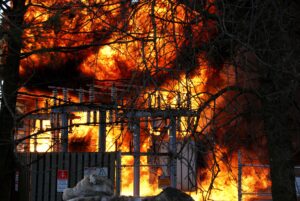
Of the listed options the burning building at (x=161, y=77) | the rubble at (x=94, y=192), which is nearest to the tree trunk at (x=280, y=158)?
the burning building at (x=161, y=77)

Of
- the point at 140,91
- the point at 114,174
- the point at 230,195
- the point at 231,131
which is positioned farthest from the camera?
the point at 230,195

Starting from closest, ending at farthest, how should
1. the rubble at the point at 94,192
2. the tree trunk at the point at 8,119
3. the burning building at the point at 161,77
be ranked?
the burning building at the point at 161,77 < the rubble at the point at 94,192 < the tree trunk at the point at 8,119

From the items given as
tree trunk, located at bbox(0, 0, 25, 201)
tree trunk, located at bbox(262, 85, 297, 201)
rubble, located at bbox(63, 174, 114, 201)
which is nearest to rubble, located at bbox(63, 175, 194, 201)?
rubble, located at bbox(63, 174, 114, 201)

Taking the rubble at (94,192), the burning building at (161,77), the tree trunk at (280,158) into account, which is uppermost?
the burning building at (161,77)

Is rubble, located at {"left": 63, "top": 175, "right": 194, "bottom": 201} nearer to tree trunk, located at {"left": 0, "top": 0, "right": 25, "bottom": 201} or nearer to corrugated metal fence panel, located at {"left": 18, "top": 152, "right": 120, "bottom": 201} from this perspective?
tree trunk, located at {"left": 0, "top": 0, "right": 25, "bottom": 201}

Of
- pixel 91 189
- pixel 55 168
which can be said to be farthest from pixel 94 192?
pixel 55 168

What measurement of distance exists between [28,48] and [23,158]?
533 centimetres

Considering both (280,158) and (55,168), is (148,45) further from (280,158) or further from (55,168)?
(55,168)

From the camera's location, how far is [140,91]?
5.07 meters

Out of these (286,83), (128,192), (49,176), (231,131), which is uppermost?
(286,83)

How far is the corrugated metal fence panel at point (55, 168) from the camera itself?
12.5 m

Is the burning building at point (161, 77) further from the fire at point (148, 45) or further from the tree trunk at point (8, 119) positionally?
the tree trunk at point (8, 119)

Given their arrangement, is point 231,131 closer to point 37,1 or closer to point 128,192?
point 37,1

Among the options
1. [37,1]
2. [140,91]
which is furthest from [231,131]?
[37,1]
